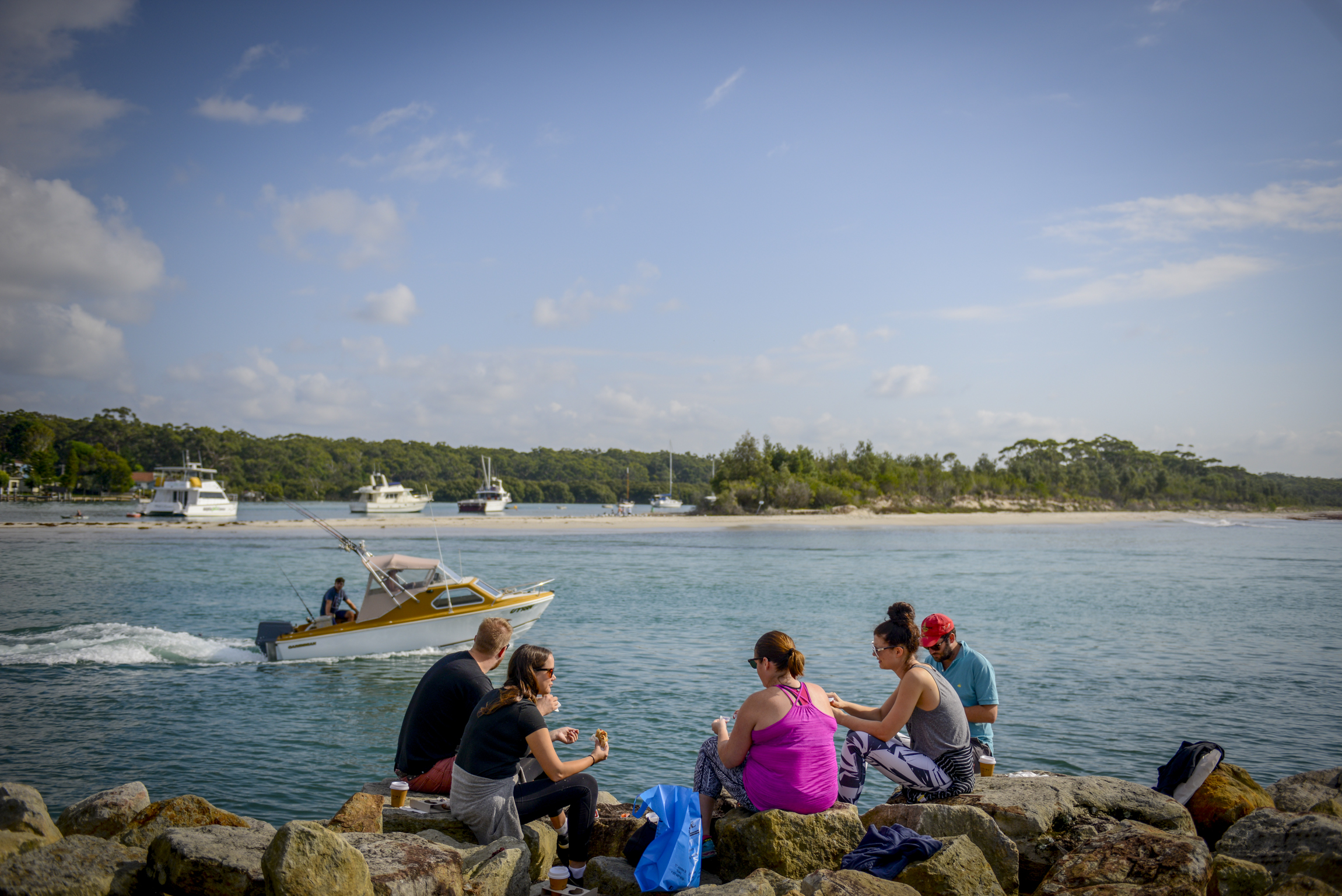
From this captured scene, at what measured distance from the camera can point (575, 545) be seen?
151 ft

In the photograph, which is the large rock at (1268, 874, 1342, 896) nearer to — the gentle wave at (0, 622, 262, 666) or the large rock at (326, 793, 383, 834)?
the large rock at (326, 793, 383, 834)

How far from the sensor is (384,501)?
94.1 m

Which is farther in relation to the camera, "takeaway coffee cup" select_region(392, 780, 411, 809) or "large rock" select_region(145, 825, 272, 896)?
"takeaway coffee cup" select_region(392, 780, 411, 809)

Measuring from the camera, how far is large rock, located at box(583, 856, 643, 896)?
4.54m

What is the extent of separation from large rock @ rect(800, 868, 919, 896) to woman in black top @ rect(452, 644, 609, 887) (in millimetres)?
1459

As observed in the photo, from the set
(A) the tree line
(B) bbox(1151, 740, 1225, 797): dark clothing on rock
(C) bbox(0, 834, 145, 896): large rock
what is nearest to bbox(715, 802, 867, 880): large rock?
(B) bbox(1151, 740, 1225, 797): dark clothing on rock

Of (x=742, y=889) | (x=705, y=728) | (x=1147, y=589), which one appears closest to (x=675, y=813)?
(x=742, y=889)

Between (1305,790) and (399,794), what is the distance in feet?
22.5

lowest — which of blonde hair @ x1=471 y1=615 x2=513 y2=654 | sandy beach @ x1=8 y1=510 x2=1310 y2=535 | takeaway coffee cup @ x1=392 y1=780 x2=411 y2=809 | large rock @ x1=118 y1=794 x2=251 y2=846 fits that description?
sandy beach @ x1=8 y1=510 x2=1310 y2=535

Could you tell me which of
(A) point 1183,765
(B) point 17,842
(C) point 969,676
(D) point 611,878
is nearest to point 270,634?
(B) point 17,842

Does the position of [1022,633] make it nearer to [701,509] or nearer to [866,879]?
[866,879]

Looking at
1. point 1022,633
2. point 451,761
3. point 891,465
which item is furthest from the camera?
point 891,465

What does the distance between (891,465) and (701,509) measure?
75.8 ft

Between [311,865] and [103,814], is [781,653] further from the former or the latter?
[103,814]
